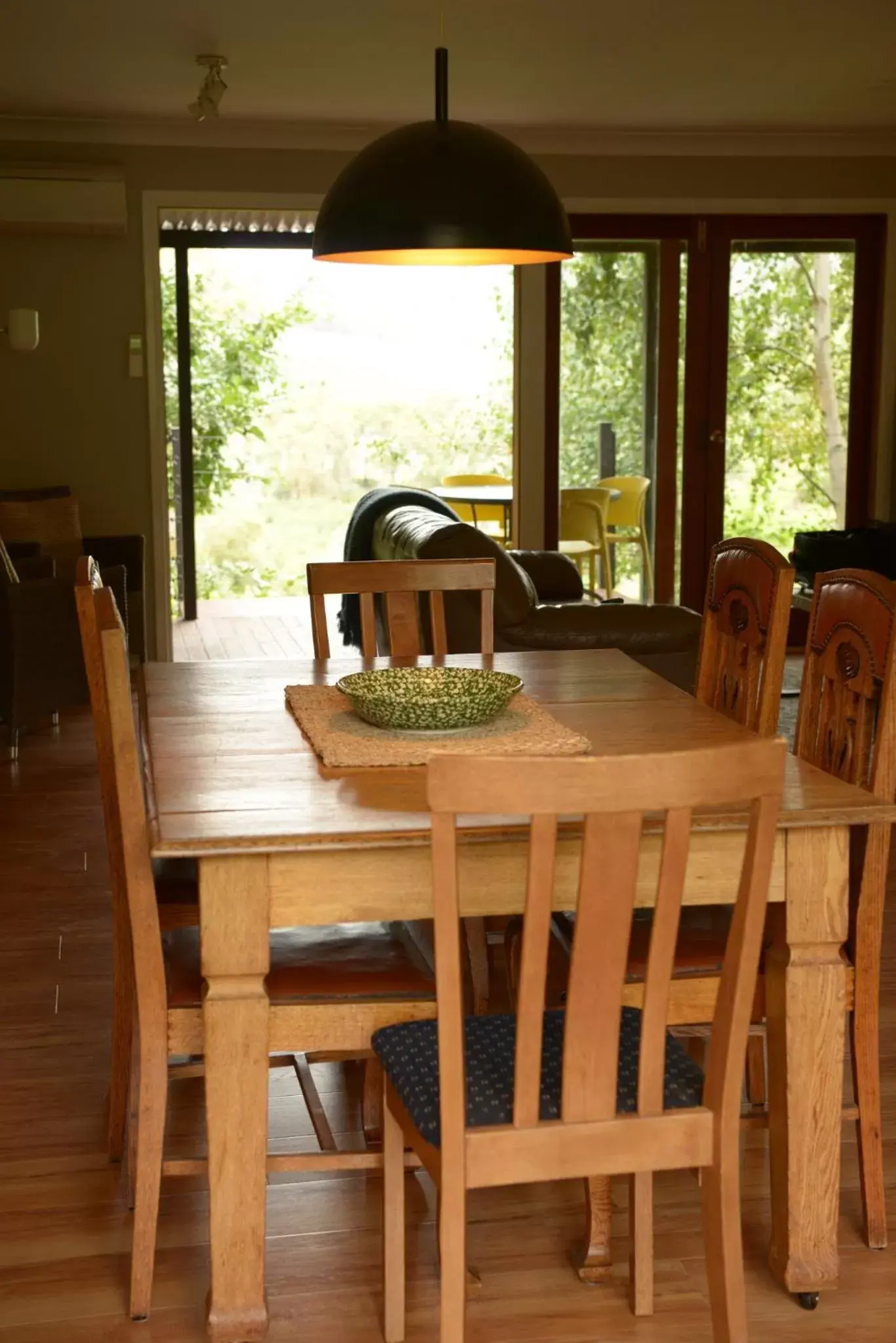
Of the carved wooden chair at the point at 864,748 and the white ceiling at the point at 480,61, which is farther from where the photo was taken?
the white ceiling at the point at 480,61

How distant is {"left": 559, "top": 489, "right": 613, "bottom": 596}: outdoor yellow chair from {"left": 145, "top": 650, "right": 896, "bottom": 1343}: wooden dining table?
5471 mm

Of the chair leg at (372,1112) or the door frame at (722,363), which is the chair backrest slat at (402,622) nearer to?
the chair leg at (372,1112)

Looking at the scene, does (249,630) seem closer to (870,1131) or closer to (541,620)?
(541,620)

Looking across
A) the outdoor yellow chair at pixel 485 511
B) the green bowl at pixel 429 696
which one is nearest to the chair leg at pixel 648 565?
the outdoor yellow chair at pixel 485 511

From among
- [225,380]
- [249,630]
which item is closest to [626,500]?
[249,630]

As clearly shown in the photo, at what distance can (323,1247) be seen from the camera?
7.86 ft

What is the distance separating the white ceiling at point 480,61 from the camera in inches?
201

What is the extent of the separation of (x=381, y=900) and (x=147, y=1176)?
1.84 ft

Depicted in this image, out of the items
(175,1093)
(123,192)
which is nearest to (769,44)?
(123,192)

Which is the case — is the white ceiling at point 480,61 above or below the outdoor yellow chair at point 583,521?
above

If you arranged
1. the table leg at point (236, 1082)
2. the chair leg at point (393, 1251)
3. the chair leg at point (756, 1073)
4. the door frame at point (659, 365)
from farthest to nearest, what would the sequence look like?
the door frame at point (659, 365) → the chair leg at point (756, 1073) → the chair leg at point (393, 1251) → the table leg at point (236, 1082)

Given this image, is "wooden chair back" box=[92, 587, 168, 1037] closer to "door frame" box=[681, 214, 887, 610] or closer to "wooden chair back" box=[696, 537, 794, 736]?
"wooden chair back" box=[696, 537, 794, 736]

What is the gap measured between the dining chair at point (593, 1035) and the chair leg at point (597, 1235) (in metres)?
0.36

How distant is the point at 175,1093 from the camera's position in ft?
9.65
